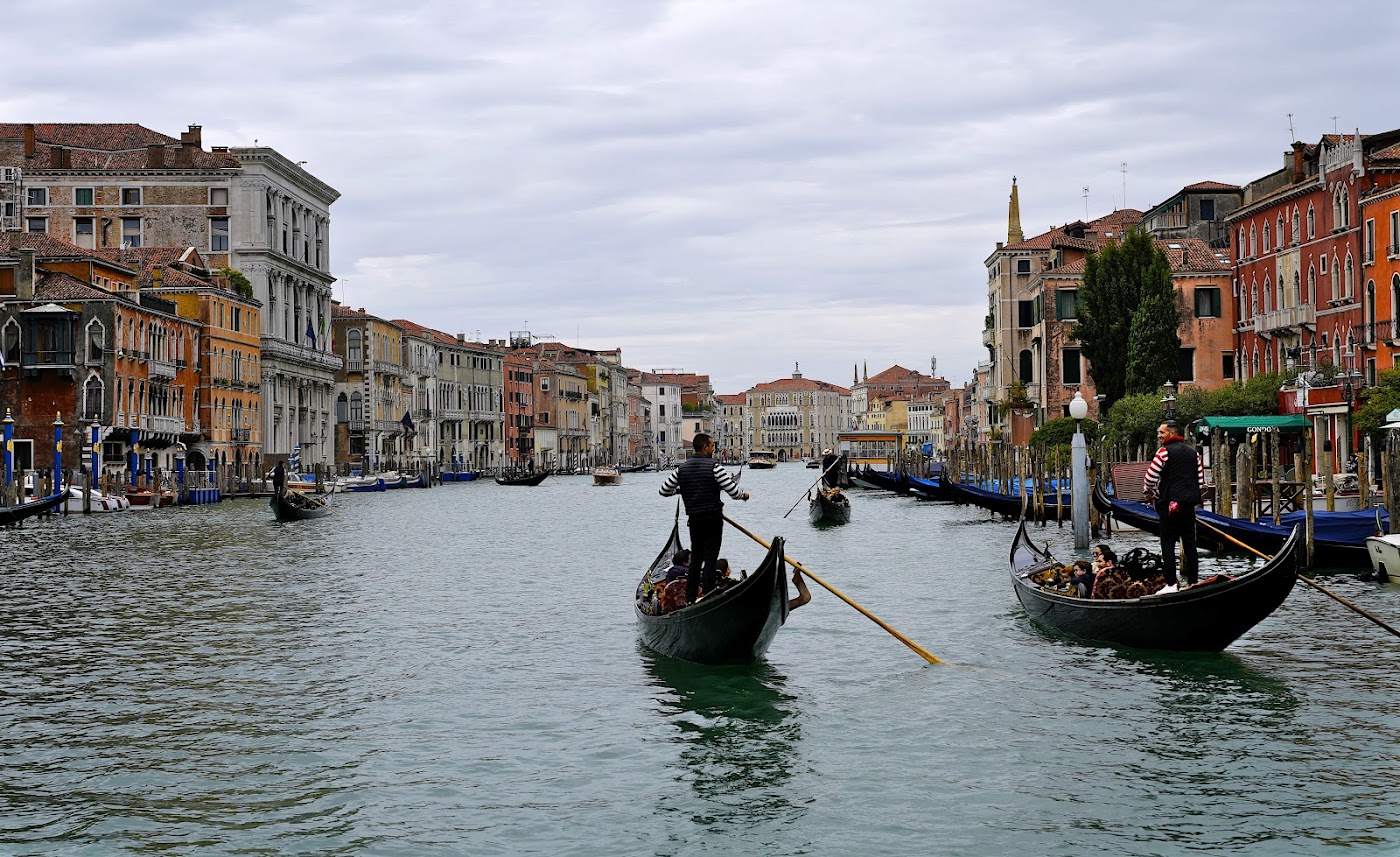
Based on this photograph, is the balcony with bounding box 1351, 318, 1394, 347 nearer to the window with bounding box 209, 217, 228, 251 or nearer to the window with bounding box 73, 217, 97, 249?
the window with bounding box 209, 217, 228, 251

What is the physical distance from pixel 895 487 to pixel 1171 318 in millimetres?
9780

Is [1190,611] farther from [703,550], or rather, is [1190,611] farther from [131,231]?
[131,231]

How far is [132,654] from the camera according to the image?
11008mm

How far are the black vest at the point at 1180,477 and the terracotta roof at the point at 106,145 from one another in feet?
159

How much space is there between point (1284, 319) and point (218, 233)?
36.4 m

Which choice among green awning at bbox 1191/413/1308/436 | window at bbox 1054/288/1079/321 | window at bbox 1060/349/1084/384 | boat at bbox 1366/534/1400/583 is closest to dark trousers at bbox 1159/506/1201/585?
boat at bbox 1366/534/1400/583

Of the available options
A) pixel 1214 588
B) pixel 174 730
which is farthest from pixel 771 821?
pixel 1214 588

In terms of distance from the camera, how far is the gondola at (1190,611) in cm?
928

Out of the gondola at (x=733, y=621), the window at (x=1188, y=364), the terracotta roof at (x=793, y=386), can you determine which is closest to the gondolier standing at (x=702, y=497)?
the gondola at (x=733, y=621)

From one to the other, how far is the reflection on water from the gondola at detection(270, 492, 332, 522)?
2044 centimetres

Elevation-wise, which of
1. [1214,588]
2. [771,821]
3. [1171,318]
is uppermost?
[1171,318]

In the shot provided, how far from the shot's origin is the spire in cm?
5519

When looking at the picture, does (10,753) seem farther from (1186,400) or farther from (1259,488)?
(1186,400)

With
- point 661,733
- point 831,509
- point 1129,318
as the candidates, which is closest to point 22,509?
point 831,509
